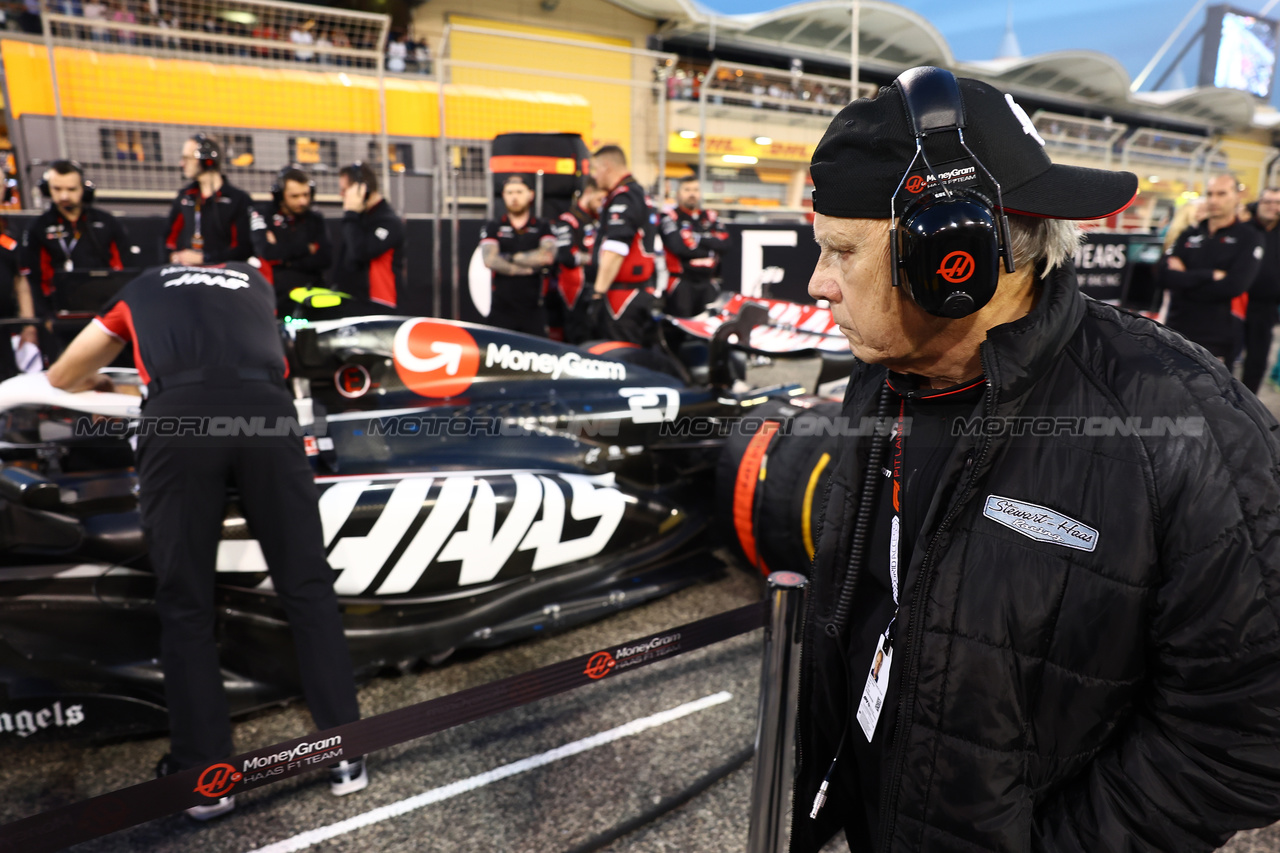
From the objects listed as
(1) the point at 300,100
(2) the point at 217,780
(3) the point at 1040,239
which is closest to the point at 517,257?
(1) the point at 300,100

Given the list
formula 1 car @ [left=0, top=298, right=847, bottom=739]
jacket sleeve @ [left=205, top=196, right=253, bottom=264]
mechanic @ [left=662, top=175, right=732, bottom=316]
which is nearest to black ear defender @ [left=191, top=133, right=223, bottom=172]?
jacket sleeve @ [left=205, top=196, right=253, bottom=264]

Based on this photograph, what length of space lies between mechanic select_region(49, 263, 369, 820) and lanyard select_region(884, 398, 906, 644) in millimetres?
1565

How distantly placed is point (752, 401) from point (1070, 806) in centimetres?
289

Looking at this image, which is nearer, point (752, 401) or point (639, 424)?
point (639, 424)

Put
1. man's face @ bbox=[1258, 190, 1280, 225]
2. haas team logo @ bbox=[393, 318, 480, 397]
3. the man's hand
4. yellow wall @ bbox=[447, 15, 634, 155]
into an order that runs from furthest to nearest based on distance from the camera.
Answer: yellow wall @ bbox=[447, 15, 634, 155]
man's face @ bbox=[1258, 190, 1280, 225]
the man's hand
haas team logo @ bbox=[393, 318, 480, 397]

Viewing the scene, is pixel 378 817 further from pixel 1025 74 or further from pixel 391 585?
pixel 1025 74

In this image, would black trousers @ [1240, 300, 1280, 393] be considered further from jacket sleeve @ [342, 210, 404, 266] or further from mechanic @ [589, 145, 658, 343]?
jacket sleeve @ [342, 210, 404, 266]

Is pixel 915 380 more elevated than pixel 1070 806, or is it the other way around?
pixel 915 380

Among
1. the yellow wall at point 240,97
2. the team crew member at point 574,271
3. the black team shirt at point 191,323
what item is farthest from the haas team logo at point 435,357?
the yellow wall at point 240,97

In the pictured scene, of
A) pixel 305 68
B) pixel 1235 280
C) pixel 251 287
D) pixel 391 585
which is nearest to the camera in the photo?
pixel 251 287

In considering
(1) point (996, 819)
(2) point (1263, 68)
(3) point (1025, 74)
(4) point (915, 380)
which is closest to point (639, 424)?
(4) point (915, 380)

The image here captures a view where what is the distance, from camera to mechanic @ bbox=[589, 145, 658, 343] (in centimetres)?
579

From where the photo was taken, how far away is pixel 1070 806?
0.92 metres

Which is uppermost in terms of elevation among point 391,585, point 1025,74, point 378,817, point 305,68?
point 1025,74
